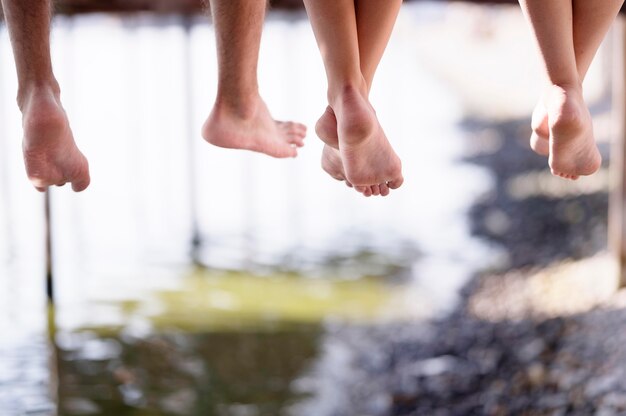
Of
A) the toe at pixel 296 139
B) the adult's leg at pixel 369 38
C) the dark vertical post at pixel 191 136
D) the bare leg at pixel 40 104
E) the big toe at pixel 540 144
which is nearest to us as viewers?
the bare leg at pixel 40 104

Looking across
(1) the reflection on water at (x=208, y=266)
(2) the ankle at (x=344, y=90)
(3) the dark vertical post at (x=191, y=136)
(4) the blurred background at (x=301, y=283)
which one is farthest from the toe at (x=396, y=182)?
(3) the dark vertical post at (x=191, y=136)

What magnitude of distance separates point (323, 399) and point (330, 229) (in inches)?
155

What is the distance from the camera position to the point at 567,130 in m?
2.09

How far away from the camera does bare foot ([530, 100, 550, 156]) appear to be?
2195 millimetres

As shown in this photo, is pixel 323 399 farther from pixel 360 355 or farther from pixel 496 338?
pixel 496 338

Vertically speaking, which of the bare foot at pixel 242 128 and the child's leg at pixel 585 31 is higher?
the child's leg at pixel 585 31

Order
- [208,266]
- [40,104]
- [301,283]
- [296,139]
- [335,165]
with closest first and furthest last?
[40,104]
[335,165]
[296,139]
[301,283]
[208,266]

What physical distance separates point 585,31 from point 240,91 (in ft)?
2.59

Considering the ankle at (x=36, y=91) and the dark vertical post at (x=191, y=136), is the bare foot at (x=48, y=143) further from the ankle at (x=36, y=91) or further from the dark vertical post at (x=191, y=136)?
the dark vertical post at (x=191, y=136)

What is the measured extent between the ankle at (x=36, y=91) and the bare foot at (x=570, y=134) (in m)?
1.07

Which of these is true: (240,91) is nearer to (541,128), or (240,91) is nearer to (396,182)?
(396,182)

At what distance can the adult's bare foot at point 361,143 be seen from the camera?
2.07 m

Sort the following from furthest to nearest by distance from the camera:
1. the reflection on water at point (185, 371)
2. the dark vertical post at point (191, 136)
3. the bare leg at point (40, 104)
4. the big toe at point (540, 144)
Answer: the dark vertical post at point (191, 136)
the reflection on water at point (185, 371)
the big toe at point (540, 144)
the bare leg at point (40, 104)

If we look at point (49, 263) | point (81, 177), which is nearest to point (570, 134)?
point (81, 177)
